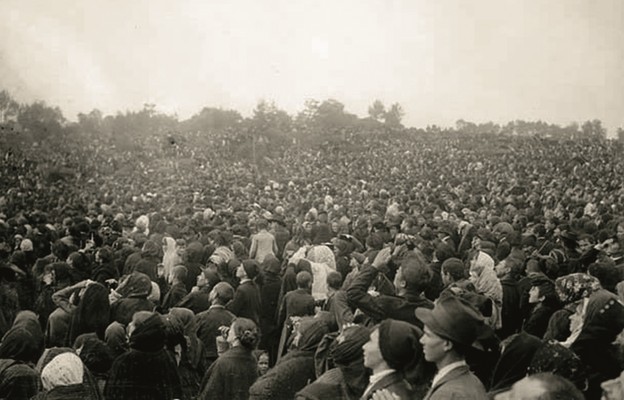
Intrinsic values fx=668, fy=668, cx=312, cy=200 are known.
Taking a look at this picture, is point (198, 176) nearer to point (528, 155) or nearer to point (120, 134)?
point (120, 134)

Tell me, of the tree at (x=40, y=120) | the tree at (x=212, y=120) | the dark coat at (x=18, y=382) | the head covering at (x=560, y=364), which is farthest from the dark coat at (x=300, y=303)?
the tree at (x=212, y=120)

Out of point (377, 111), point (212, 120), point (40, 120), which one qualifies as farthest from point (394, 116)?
point (40, 120)

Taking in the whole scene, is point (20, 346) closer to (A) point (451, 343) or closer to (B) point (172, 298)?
(B) point (172, 298)

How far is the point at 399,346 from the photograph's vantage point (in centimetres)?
325

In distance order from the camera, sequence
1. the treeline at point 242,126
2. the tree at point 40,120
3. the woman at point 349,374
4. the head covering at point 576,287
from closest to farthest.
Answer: the woman at point 349,374 → the head covering at point 576,287 → the tree at point 40,120 → the treeline at point 242,126

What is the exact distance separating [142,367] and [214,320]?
1.54 metres

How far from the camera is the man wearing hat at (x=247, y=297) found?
6812 mm

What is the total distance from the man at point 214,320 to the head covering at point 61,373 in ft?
6.79

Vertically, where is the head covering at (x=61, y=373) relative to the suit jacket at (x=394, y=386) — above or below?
below

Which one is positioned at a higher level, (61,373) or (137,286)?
(137,286)

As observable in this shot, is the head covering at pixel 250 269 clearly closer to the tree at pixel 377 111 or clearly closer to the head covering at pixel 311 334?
the head covering at pixel 311 334

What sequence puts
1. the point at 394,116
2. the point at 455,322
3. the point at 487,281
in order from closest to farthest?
1. the point at 455,322
2. the point at 487,281
3. the point at 394,116

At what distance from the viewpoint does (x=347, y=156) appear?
3716 centimetres

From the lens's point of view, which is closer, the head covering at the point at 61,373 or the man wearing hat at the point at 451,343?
the man wearing hat at the point at 451,343
